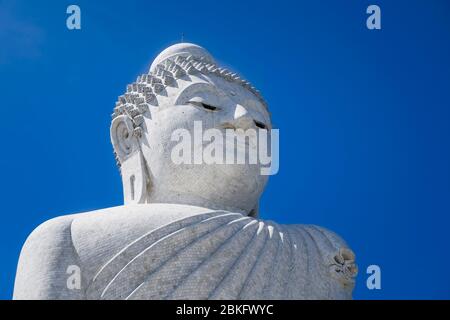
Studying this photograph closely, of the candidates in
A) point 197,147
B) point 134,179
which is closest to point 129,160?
point 134,179

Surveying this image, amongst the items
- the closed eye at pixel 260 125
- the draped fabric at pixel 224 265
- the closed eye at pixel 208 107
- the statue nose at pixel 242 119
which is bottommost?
the draped fabric at pixel 224 265

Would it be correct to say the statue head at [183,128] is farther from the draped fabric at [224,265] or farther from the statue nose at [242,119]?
the draped fabric at [224,265]

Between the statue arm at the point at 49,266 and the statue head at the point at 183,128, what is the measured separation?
117cm

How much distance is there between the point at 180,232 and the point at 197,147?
1.23 meters

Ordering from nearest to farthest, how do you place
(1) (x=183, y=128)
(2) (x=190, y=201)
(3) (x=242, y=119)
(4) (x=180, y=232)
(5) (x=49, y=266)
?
(5) (x=49, y=266), (4) (x=180, y=232), (2) (x=190, y=201), (1) (x=183, y=128), (3) (x=242, y=119)

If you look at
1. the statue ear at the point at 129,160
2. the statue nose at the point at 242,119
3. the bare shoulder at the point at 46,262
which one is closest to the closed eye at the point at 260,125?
the statue nose at the point at 242,119

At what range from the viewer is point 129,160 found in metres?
10.1

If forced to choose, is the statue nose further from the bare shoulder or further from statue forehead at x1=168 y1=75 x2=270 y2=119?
the bare shoulder

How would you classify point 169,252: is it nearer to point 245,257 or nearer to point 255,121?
point 245,257

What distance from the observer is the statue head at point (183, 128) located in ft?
31.7

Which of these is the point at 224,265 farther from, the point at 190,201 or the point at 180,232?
the point at 190,201

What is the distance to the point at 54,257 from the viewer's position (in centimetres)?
852
